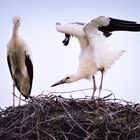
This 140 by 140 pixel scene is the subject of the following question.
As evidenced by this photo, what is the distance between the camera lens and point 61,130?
15.1 feet

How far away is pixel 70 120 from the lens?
15.3ft

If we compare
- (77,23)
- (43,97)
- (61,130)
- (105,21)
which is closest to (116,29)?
(105,21)

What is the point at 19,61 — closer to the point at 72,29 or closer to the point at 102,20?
the point at 72,29

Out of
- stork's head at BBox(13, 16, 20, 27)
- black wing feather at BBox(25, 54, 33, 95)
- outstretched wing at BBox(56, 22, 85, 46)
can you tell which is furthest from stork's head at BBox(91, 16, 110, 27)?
black wing feather at BBox(25, 54, 33, 95)

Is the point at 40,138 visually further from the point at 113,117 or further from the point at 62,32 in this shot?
the point at 62,32

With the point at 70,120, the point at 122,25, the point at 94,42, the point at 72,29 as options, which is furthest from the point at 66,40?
the point at 70,120

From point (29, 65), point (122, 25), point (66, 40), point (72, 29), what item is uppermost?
point (122, 25)

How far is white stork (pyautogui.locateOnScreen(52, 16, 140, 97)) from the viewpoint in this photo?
6.37 meters

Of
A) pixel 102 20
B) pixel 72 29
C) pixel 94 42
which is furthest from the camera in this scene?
pixel 72 29

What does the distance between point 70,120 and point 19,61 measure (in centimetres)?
299

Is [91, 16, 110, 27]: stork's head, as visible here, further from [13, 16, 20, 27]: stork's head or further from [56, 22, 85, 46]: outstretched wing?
[13, 16, 20, 27]: stork's head

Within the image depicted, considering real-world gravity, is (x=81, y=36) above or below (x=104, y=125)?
above

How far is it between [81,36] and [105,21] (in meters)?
0.65

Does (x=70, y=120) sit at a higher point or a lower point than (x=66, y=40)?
lower
